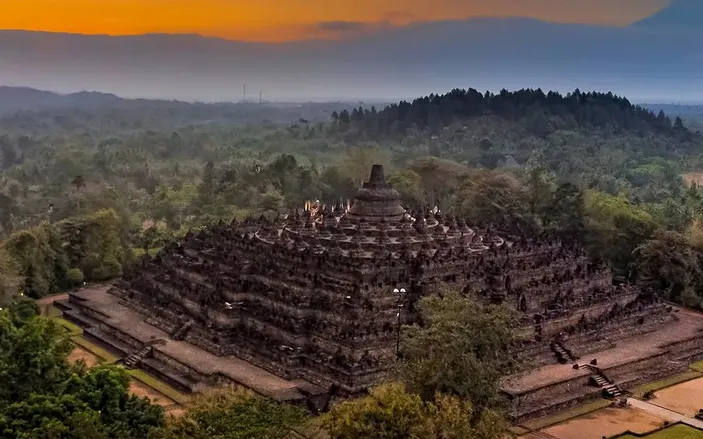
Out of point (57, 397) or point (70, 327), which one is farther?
point (70, 327)

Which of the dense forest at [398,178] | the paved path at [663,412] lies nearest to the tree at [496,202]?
the dense forest at [398,178]

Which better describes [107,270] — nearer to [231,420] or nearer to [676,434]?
[231,420]

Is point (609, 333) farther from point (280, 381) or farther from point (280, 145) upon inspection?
point (280, 145)

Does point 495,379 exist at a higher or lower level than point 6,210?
higher

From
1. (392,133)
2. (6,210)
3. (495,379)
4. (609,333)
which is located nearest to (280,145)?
(392,133)

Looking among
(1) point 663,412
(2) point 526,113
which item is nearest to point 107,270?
(1) point 663,412

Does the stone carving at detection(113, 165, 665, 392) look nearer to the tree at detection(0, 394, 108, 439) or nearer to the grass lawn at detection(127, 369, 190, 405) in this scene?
the grass lawn at detection(127, 369, 190, 405)
